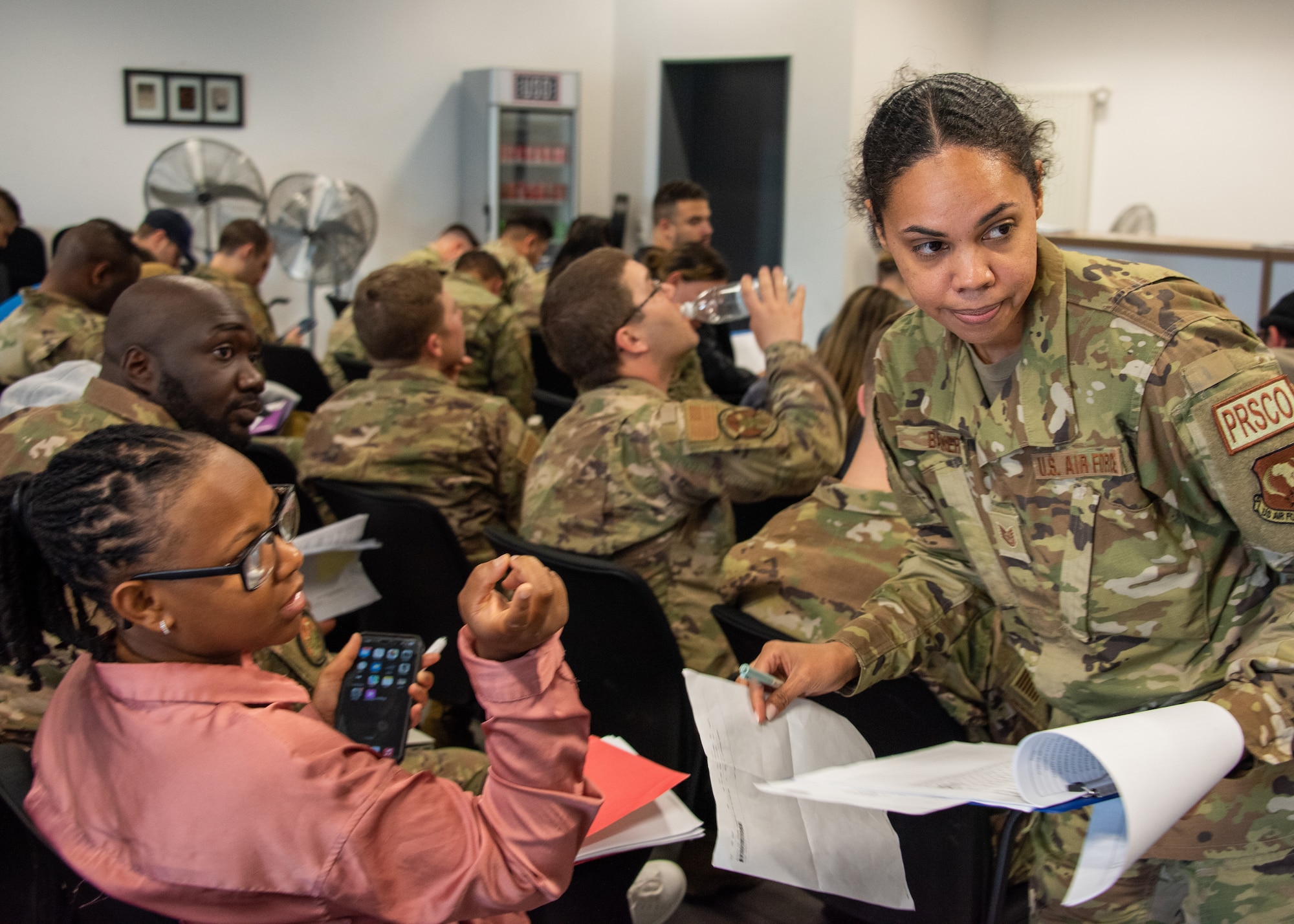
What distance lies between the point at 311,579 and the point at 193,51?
579 cm

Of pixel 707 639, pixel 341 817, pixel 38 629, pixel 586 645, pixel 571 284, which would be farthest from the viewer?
pixel 571 284

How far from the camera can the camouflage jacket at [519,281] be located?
4852mm

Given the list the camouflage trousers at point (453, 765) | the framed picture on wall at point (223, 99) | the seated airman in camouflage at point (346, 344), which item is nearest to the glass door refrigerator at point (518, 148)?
the framed picture on wall at point (223, 99)

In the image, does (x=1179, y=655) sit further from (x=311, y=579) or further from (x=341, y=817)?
(x=311, y=579)

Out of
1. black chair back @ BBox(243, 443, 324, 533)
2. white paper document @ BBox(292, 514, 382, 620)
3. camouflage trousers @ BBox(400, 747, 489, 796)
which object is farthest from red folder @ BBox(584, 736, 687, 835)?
black chair back @ BBox(243, 443, 324, 533)

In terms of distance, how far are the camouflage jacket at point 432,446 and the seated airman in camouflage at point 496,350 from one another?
137 cm

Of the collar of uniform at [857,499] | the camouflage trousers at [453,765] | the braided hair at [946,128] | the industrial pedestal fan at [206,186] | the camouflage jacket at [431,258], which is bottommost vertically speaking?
the camouflage trousers at [453,765]

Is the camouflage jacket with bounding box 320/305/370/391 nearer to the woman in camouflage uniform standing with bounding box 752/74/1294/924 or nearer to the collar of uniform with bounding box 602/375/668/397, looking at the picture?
the collar of uniform with bounding box 602/375/668/397

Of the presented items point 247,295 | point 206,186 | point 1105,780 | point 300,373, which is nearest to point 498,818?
point 1105,780

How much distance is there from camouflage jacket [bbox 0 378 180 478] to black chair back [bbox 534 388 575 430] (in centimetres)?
152

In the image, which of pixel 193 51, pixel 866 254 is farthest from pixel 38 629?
pixel 193 51

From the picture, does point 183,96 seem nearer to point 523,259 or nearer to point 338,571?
point 523,259

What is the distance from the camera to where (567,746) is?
998 millimetres

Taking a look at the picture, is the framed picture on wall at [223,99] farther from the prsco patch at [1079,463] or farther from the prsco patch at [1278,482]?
the prsco patch at [1278,482]
